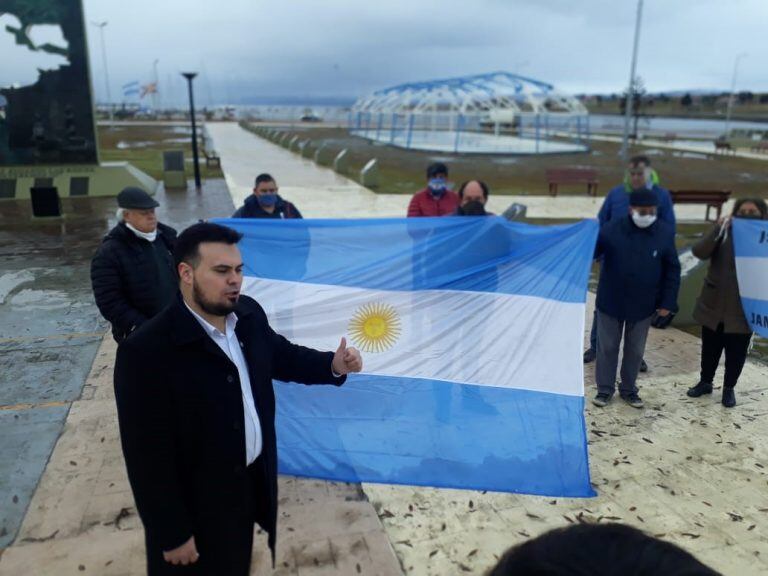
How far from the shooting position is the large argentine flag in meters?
4.18

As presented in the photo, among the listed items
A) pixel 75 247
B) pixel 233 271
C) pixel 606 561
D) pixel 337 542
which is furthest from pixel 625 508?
pixel 75 247

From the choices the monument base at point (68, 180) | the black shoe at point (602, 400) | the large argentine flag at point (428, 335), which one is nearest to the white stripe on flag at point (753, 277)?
the black shoe at point (602, 400)

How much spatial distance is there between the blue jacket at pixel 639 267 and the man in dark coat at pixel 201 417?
11.6ft

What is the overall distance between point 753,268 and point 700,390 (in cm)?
121

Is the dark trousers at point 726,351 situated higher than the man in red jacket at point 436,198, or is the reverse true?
the man in red jacket at point 436,198

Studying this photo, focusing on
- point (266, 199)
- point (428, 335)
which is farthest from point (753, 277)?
point (266, 199)

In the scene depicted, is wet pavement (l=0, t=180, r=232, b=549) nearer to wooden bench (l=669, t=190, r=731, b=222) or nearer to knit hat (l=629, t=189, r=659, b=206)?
knit hat (l=629, t=189, r=659, b=206)

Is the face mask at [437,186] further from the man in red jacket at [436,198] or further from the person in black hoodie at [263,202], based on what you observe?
the person in black hoodie at [263,202]

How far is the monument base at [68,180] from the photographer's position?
16859 mm

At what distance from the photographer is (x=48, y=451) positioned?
14.7 feet

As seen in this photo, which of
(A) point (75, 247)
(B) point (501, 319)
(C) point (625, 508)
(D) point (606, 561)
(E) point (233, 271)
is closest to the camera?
(D) point (606, 561)

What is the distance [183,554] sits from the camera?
2.30 metres

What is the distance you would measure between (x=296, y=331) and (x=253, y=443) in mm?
2055

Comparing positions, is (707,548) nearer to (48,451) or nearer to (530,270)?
(530,270)
